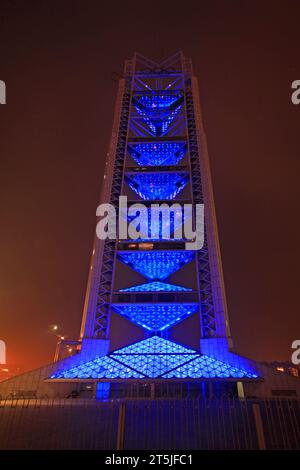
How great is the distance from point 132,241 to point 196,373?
26625 mm

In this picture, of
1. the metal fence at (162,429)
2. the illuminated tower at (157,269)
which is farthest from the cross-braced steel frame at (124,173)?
the metal fence at (162,429)

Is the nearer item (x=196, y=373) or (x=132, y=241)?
(x=196, y=373)

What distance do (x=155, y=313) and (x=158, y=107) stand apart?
54.2m

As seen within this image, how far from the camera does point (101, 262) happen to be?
2046 inches

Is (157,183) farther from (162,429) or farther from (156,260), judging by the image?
(162,429)

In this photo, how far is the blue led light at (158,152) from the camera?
6781 cm

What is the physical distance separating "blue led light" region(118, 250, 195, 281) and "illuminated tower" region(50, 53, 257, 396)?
7.9 inches

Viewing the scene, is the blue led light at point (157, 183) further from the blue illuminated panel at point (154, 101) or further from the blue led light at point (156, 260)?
the blue illuminated panel at point (154, 101)

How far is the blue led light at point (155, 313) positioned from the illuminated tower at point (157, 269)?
7.0 inches

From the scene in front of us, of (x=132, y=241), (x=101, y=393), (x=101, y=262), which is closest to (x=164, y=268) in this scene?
(x=132, y=241)

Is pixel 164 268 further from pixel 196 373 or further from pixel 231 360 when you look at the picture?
pixel 196 373

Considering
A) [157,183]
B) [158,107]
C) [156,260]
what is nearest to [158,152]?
[157,183]

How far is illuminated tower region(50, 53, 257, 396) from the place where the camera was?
3700cm

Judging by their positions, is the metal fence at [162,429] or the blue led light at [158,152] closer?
the metal fence at [162,429]
